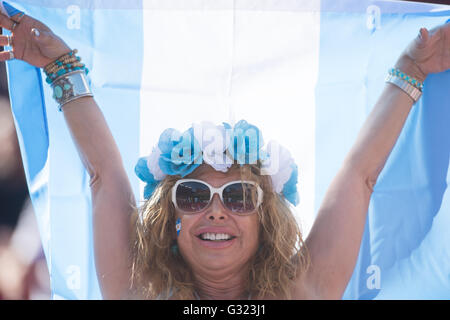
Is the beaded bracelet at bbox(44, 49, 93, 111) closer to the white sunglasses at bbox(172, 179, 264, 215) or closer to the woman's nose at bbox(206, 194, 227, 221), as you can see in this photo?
the white sunglasses at bbox(172, 179, 264, 215)

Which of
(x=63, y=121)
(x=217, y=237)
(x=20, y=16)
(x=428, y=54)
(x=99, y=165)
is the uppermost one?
(x=20, y=16)

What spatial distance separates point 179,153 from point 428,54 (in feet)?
3.50

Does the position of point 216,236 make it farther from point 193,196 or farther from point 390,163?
point 390,163

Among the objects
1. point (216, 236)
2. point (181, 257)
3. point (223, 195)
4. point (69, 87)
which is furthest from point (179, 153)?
point (69, 87)

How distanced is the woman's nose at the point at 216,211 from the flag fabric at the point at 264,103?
0.38 metres

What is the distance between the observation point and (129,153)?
2.49 metres

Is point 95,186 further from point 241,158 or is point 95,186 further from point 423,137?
point 423,137

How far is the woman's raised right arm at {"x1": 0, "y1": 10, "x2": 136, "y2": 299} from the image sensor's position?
2.40 metres

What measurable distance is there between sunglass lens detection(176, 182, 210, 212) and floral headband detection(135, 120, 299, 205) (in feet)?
0.18

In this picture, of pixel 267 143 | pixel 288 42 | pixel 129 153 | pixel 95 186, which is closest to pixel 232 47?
pixel 288 42

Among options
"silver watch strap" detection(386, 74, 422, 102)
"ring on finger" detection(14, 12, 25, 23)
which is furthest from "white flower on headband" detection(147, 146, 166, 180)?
"silver watch strap" detection(386, 74, 422, 102)

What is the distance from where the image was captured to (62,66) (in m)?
2.42

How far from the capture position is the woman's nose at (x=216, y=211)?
2209 millimetres
